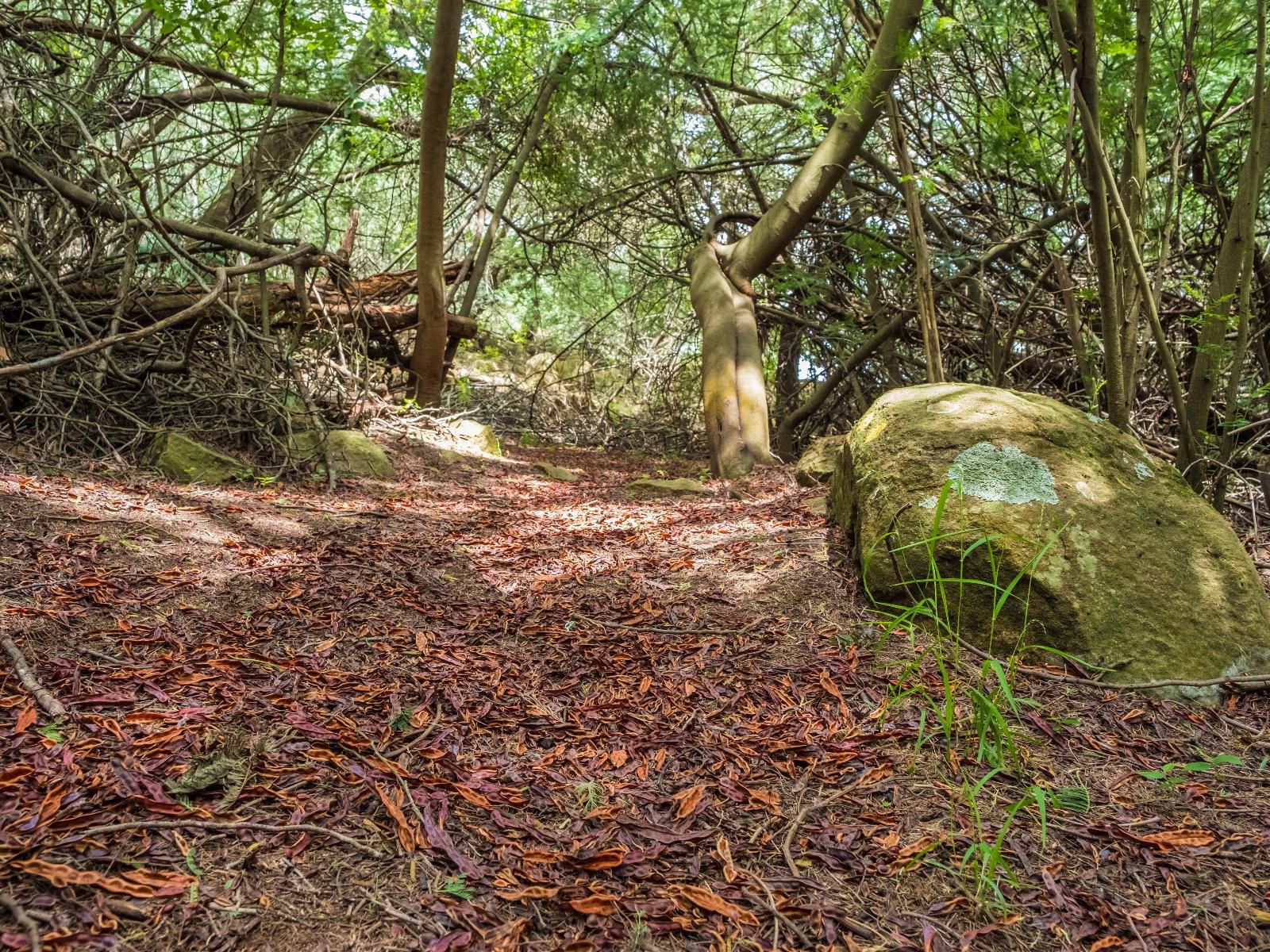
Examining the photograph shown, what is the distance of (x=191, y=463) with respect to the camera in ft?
15.4

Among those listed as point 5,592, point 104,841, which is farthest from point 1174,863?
point 5,592

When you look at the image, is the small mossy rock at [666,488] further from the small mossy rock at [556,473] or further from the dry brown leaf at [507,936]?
the dry brown leaf at [507,936]

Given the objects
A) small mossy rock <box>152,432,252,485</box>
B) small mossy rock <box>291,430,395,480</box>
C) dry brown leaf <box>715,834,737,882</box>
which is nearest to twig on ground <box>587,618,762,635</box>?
dry brown leaf <box>715,834,737,882</box>

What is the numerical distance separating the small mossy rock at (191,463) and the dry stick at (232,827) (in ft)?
11.5

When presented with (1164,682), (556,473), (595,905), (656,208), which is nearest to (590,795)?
(595,905)

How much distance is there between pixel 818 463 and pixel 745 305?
2.14 metres

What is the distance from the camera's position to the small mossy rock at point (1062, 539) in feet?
8.58

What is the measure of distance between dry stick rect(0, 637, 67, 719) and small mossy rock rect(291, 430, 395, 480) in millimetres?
3287

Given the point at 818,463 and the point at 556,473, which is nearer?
the point at 818,463

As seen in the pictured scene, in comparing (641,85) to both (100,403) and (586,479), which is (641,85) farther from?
(100,403)

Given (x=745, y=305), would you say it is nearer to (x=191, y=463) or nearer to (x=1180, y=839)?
(x=191, y=463)

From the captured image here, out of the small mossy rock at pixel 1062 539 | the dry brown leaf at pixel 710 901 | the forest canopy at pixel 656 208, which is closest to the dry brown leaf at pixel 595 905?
the dry brown leaf at pixel 710 901

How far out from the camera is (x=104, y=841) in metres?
1.41

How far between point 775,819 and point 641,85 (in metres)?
6.89
